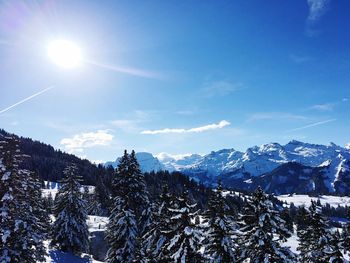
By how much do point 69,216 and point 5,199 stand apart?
2548cm

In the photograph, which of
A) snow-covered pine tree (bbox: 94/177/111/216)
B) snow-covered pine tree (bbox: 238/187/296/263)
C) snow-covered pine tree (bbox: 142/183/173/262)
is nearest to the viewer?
snow-covered pine tree (bbox: 238/187/296/263)

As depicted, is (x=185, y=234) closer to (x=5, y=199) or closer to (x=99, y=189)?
(x=5, y=199)

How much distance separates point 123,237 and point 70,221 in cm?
1493

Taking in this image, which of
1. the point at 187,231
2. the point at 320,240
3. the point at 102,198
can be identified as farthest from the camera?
the point at 102,198

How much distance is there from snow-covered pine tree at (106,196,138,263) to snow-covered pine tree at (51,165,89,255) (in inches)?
519

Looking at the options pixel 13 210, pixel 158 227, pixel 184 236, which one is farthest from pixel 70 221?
pixel 184 236

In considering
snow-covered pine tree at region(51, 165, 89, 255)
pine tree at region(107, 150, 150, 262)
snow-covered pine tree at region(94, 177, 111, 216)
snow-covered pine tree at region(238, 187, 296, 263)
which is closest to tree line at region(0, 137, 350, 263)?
snow-covered pine tree at region(238, 187, 296, 263)

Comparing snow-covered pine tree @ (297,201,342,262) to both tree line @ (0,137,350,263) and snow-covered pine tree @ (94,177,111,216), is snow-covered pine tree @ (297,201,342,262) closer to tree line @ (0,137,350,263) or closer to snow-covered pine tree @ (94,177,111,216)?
tree line @ (0,137,350,263)

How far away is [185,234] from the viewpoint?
982 inches

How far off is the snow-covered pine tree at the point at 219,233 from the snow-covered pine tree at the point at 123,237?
1090cm

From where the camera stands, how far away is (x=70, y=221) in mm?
48125

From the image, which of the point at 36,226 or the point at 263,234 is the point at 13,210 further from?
the point at 263,234

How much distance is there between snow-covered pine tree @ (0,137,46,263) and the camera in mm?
24453

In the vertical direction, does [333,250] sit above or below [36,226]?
below
